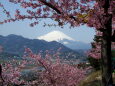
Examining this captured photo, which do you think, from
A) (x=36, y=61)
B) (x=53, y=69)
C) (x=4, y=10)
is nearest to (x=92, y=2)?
(x=4, y=10)

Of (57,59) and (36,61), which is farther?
(57,59)

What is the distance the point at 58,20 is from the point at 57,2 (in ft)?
1.97

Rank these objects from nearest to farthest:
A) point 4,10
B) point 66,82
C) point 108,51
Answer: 1. point 4,10
2. point 108,51
3. point 66,82

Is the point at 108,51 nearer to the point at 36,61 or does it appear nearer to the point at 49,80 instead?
the point at 36,61

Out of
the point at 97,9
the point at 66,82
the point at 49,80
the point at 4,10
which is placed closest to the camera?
the point at 97,9

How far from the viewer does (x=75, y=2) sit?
8875 mm

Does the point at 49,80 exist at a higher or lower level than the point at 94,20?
lower

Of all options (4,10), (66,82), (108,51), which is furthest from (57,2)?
(66,82)

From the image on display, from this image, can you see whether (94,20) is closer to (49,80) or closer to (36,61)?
(36,61)

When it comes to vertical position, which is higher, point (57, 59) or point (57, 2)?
point (57, 2)

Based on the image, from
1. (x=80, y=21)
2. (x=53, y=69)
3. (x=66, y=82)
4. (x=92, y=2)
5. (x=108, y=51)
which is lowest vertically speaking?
(x=66, y=82)

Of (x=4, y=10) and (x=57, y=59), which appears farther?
(x=57, y=59)

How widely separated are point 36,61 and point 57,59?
26.3 ft

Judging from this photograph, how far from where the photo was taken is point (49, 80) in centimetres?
2355
